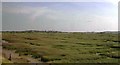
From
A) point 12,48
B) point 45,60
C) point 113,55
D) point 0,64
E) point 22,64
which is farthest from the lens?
point 12,48

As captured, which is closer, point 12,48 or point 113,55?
point 113,55

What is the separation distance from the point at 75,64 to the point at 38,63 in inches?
247

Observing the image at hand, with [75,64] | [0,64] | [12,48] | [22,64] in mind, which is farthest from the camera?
[12,48]

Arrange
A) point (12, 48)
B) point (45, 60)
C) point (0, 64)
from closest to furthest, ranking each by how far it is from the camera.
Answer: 1. point (0, 64)
2. point (45, 60)
3. point (12, 48)

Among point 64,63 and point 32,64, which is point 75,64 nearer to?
point 64,63

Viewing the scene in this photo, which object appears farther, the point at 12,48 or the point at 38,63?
the point at 12,48

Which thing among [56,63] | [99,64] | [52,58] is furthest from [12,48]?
[99,64]

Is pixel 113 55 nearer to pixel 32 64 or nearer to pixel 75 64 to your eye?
pixel 75 64

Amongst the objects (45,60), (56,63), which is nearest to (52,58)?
(45,60)

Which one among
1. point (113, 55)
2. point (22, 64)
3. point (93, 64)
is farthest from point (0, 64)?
point (113, 55)

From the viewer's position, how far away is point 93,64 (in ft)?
119

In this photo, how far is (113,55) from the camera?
4791 centimetres

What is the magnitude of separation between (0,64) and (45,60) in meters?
11.6

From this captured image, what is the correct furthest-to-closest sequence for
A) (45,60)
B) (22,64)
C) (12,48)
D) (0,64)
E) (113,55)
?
1. (12,48)
2. (113,55)
3. (45,60)
4. (22,64)
5. (0,64)
